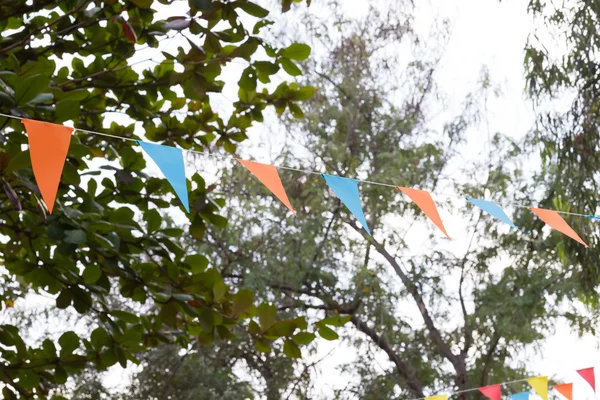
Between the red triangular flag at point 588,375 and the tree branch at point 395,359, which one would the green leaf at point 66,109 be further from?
the tree branch at point 395,359

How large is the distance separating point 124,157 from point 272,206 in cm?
385

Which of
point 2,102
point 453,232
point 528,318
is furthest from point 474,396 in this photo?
point 2,102

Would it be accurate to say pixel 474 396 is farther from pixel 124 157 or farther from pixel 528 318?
pixel 124 157

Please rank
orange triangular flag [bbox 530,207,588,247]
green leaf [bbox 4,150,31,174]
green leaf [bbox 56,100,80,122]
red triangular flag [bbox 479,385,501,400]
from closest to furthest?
green leaf [bbox 4,150,31,174] < green leaf [bbox 56,100,80,122] < orange triangular flag [bbox 530,207,588,247] < red triangular flag [bbox 479,385,501,400]

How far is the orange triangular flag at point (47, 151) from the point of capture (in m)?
1.46

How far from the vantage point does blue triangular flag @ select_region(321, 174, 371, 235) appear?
6.61 ft

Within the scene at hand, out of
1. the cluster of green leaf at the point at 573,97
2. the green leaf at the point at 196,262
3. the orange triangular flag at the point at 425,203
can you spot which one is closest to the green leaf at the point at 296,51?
the orange triangular flag at the point at 425,203

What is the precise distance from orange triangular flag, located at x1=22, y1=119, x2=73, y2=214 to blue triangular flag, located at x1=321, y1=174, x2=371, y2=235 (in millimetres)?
686

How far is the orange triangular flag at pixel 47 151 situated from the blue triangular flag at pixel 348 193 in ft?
2.25

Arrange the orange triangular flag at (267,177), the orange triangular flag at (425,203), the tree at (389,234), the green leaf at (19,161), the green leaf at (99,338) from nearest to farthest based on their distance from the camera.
Result: the green leaf at (19,161)
the orange triangular flag at (267,177)
the green leaf at (99,338)
the orange triangular flag at (425,203)
the tree at (389,234)

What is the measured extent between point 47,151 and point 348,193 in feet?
2.61

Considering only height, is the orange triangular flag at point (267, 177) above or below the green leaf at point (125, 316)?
above

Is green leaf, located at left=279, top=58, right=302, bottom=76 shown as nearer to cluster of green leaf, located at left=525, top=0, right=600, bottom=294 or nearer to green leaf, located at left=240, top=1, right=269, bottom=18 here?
green leaf, located at left=240, top=1, right=269, bottom=18

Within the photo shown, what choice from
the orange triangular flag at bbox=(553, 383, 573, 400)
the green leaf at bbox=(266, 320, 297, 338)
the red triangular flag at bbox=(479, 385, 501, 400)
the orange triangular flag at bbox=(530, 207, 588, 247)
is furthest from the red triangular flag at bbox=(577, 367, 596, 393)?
the green leaf at bbox=(266, 320, 297, 338)
